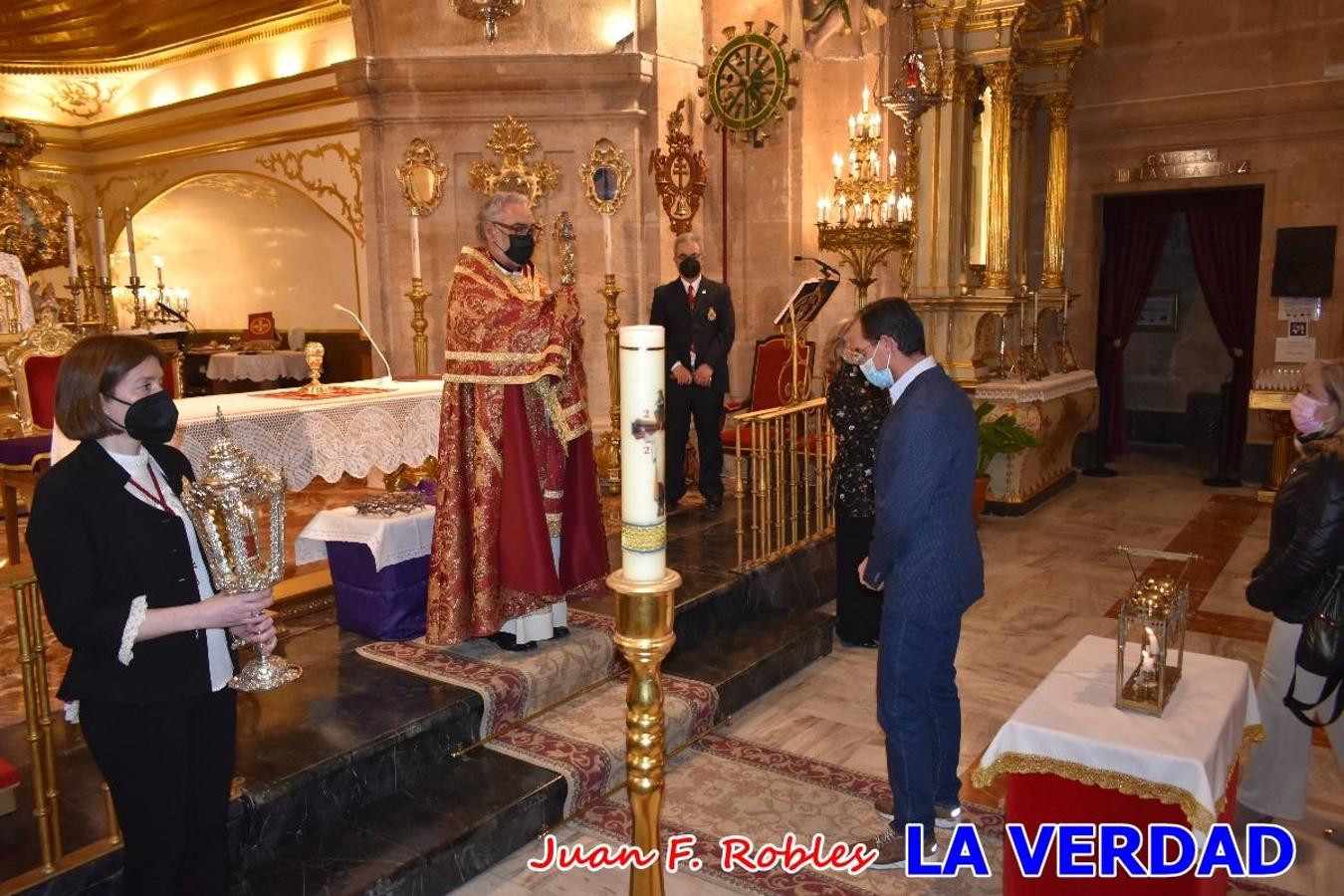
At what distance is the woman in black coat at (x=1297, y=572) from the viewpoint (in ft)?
10.2

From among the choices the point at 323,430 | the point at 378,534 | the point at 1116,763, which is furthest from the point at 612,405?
the point at 1116,763

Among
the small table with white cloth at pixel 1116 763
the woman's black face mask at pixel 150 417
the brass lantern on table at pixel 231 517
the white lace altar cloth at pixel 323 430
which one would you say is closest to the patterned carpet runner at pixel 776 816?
the small table with white cloth at pixel 1116 763

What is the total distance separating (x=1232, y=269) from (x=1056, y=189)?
207 centimetres

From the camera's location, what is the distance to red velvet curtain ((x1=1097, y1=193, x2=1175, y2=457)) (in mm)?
10750

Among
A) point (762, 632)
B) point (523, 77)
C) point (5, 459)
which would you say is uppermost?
point (523, 77)

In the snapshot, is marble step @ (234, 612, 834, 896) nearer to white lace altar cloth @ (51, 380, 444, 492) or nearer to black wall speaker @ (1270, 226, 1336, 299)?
white lace altar cloth @ (51, 380, 444, 492)

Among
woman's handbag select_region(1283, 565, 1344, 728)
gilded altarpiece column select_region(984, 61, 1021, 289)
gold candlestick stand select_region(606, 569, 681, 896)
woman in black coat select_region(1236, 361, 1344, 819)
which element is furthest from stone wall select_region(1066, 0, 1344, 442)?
gold candlestick stand select_region(606, 569, 681, 896)

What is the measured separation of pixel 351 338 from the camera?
480 inches

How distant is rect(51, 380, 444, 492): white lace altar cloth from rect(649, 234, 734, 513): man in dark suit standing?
5.75 feet

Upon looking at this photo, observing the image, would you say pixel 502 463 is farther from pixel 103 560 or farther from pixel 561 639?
pixel 103 560

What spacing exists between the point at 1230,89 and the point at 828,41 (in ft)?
13.3

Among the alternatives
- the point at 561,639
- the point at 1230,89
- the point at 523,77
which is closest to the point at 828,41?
the point at 523,77

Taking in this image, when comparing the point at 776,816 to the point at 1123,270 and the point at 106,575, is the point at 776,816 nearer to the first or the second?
the point at 106,575

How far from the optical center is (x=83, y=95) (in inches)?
519
